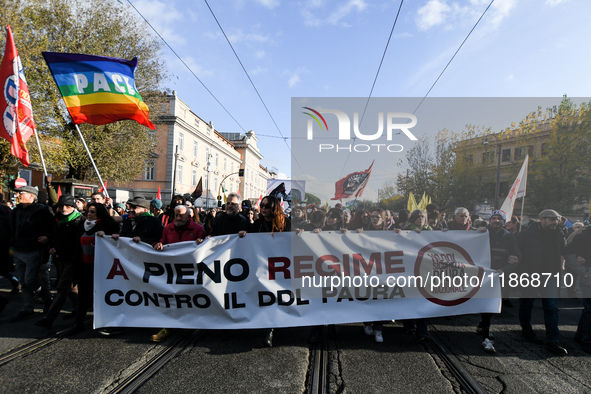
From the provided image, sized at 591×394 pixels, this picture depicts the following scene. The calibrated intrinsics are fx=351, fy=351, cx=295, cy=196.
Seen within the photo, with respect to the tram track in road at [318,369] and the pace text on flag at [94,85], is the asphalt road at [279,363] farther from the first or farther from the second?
the pace text on flag at [94,85]

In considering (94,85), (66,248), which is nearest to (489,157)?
(94,85)

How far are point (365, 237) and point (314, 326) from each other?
1.31m

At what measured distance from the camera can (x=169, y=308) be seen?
437 centimetres

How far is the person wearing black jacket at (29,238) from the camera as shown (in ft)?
16.9

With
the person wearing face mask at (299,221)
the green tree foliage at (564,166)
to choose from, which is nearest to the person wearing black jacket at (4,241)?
the person wearing face mask at (299,221)

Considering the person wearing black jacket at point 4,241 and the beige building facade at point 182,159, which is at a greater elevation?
the beige building facade at point 182,159

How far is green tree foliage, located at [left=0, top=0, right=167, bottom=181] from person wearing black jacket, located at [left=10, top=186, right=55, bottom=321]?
505 inches

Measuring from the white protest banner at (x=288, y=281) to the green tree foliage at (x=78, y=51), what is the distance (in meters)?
15.1

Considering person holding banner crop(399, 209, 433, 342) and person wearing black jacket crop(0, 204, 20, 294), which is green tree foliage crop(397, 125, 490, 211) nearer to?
person holding banner crop(399, 209, 433, 342)

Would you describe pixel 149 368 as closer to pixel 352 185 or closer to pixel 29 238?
pixel 29 238

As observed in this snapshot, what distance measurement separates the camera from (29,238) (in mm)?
5172

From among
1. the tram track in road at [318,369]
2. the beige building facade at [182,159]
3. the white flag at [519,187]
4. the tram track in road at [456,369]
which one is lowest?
the tram track in road at [318,369]

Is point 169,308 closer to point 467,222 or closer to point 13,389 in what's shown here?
point 13,389

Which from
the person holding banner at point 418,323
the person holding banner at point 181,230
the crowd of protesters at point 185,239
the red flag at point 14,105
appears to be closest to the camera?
the person holding banner at point 418,323
